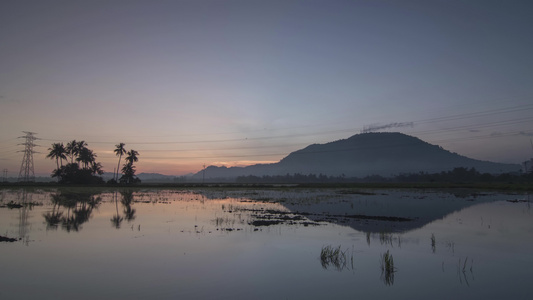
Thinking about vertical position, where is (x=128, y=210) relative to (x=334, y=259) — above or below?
above

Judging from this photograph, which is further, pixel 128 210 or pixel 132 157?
pixel 132 157

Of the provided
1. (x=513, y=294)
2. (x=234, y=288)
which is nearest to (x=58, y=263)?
(x=234, y=288)

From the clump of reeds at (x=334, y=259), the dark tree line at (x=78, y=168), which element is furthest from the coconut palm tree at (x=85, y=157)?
the clump of reeds at (x=334, y=259)

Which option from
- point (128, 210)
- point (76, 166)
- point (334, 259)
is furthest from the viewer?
point (76, 166)

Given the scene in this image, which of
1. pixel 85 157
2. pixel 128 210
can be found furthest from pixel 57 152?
pixel 128 210

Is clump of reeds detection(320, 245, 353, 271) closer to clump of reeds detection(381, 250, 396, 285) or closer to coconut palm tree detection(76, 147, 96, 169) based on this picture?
clump of reeds detection(381, 250, 396, 285)

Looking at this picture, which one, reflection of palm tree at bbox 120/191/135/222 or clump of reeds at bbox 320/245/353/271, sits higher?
reflection of palm tree at bbox 120/191/135/222

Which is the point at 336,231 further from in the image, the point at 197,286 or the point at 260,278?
the point at 197,286

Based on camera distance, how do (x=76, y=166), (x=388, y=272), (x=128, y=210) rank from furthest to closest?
(x=76, y=166)
(x=128, y=210)
(x=388, y=272)

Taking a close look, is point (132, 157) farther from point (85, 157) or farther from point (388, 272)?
point (388, 272)

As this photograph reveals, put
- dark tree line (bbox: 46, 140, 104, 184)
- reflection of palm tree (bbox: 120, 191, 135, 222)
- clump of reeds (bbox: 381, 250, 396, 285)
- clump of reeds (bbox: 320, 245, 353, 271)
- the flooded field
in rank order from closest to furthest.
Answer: the flooded field, clump of reeds (bbox: 381, 250, 396, 285), clump of reeds (bbox: 320, 245, 353, 271), reflection of palm tree (bbox: 120, 191, 135, 222), dark tree line (bbox: 46, 140, 104, 184)

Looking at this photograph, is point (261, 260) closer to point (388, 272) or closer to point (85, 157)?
point (388, 272)

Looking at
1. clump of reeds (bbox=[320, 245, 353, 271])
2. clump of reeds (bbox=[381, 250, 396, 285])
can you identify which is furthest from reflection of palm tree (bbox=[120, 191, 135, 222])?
clump of reeds (bbox=[381, 250, 396, 285])

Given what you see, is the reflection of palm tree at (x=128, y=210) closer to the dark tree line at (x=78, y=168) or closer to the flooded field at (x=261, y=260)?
the flooded field at (x=261, y=260)
